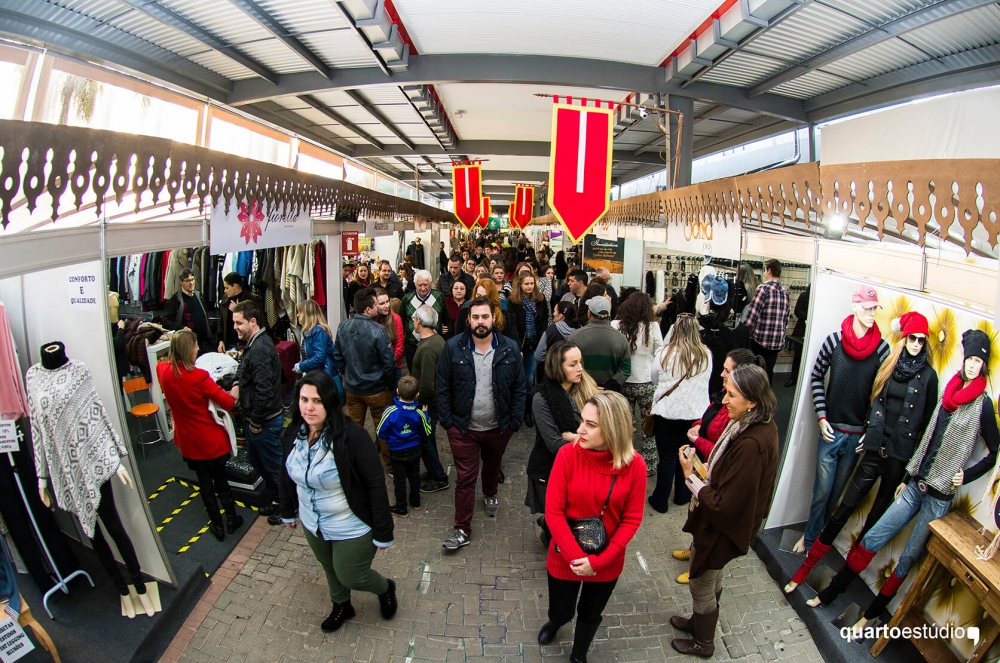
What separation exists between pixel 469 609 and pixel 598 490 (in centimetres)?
145

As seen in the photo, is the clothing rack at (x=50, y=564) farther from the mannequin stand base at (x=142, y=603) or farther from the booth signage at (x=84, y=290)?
the booth signage at (x=84, y=290)

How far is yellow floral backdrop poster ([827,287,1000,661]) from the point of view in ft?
8.22

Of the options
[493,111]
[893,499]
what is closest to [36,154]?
[893,499]

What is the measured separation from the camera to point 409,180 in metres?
23.8

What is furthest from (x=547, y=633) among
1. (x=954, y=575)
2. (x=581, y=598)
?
(x=954, y=575)

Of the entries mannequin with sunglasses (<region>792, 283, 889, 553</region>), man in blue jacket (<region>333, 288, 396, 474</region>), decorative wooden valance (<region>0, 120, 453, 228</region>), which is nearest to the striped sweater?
mannequin with sunglasses (<region>792, 283, 889, 553</region>)

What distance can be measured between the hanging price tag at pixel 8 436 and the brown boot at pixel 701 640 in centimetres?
387

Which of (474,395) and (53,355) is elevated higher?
(53,355)

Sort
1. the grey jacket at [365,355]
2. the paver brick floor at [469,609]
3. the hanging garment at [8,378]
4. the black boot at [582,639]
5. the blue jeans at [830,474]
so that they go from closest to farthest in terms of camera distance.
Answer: the black boot at [582,639] → the hanging garment at [8,378] → the paver brick floor at [469,609] → the blue jeans at [830,474] → the grey jacket at [365,355]

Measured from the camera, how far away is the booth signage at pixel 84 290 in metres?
2.66

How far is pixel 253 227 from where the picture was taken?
4262 mm

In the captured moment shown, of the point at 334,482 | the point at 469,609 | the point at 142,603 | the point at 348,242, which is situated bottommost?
the point at 469,609

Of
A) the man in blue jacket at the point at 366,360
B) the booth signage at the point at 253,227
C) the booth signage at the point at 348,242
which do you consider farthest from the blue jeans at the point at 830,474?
the booth signage at the point at 348,242

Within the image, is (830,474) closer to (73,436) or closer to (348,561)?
(348,561)
